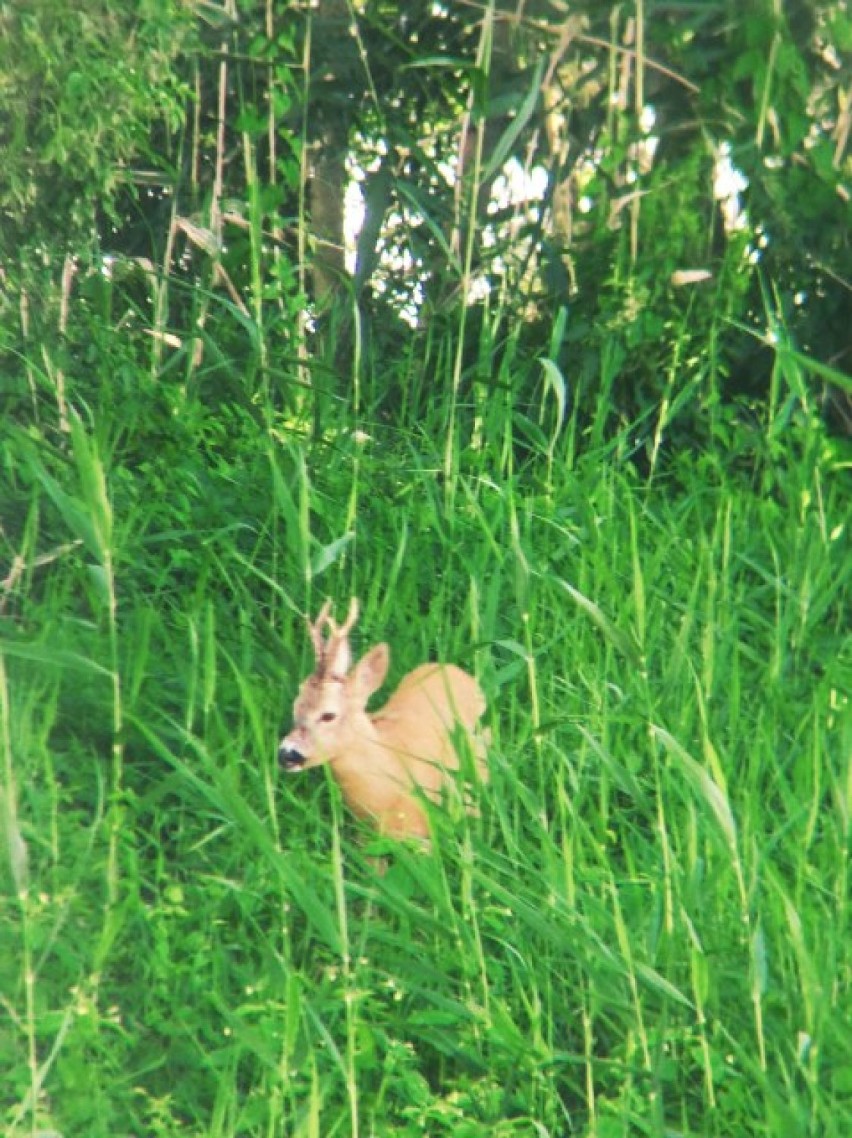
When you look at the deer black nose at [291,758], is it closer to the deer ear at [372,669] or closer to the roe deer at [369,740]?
the roe deer at [369,740]

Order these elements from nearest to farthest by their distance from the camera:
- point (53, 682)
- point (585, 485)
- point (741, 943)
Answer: point (741, 943)
point (53, 682)
point (585, 485)

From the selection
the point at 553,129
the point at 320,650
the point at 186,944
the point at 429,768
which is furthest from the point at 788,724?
the point at 553,129

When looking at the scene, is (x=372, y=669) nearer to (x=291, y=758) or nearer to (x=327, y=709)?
(x=327, y=709)

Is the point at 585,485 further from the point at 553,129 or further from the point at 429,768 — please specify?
the point at 553,129

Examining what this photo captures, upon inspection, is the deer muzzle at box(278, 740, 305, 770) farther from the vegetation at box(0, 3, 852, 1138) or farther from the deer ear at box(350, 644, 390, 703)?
the deer ear at box(350, 644, 390, 703)

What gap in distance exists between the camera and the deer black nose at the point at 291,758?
348 centimetres

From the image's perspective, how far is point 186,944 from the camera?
3133 mm

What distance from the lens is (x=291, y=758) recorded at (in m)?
3.49

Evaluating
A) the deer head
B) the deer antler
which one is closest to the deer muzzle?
the deer head

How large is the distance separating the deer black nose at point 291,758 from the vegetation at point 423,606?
6 centimetres

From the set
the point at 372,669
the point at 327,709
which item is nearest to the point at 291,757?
the point at 327,709

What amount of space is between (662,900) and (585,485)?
175 cm

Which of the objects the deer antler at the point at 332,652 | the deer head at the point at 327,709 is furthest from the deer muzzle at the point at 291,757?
the deer antler at the point at 332,652

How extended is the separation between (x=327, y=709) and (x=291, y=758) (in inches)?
4.6
